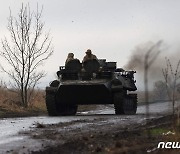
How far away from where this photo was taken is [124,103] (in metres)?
21.8

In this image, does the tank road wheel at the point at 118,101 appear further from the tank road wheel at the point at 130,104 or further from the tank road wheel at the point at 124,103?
the tank road wheel at the point at 130,104

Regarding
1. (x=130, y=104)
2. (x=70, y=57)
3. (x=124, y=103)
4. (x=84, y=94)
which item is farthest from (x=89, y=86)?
(x=130, y=104)

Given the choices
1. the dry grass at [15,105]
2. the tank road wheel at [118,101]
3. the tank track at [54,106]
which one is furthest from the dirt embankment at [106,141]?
the dry grass at [15,105]

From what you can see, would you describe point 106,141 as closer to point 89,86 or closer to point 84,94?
point 89,86

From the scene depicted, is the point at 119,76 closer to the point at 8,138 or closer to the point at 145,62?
the point at 8,138

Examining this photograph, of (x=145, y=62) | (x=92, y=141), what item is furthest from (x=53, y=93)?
(x=145, y=62)

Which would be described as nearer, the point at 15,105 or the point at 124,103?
the point at 124,103

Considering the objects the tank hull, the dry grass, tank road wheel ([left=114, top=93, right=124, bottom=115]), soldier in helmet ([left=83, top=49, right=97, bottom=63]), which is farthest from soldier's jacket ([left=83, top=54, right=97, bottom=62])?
the dry grass

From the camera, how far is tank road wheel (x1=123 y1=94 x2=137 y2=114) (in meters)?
22.3

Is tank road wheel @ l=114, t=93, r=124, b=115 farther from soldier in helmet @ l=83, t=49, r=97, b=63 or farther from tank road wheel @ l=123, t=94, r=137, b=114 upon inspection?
soldier in helmet @ l=83, t=49, r=97, b=63

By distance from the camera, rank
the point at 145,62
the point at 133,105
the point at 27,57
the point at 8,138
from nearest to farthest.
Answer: the point at 145,62 → the point at 8,138 → the point at 133,105 → the point at 27,57

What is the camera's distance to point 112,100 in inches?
866

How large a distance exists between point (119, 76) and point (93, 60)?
121 centimetres

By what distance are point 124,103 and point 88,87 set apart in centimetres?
156
